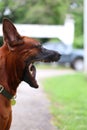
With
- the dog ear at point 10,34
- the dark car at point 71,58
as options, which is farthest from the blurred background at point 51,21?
the dog ear at point 10,34

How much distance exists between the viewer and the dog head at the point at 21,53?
6.30m

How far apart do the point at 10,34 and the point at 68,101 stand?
795 cm

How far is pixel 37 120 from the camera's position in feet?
35.5

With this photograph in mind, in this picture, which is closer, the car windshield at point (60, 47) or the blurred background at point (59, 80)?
the blurred background at point (59, 80)

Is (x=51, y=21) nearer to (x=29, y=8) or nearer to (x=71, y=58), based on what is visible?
(x=29, y=8)

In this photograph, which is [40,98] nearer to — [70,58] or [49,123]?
[49,123]

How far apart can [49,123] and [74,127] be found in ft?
1.97

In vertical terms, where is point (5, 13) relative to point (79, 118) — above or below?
above

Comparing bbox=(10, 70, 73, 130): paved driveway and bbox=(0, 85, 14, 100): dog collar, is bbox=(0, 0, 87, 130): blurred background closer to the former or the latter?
bbox=(10, 70, 73, 130): paved driveway

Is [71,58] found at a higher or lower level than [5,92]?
higher

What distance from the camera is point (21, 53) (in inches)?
248

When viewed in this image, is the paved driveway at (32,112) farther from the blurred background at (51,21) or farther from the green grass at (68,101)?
the blurred background at (51,21)

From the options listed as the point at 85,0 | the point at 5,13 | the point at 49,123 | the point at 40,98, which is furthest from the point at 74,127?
the point at 85,0

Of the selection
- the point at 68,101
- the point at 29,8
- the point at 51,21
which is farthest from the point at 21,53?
the point at 51,21
